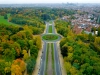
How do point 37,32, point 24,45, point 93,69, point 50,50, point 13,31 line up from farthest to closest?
point 37,32 < point 13,31 < point 50,50 < point 24,45 < point 93,69

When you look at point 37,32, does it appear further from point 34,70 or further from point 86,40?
point 34,70

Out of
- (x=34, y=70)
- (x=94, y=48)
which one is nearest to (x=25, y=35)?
(x=34, y=70)

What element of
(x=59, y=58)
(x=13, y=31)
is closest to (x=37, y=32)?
(x=13, y=31)

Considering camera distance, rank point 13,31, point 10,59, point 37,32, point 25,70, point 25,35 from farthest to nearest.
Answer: point 37,32
point 13,31
point 25,35
point 10,59
point 25,70

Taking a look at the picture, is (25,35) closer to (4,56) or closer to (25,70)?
(4,56)

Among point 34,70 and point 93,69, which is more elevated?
point 93,69

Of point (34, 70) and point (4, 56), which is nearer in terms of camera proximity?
point (34, 70)

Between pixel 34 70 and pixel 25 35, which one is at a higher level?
pixel 25 35

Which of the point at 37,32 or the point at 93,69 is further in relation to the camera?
the point at 37,32

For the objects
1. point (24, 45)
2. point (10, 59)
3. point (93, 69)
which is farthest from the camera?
point (24, 45)
